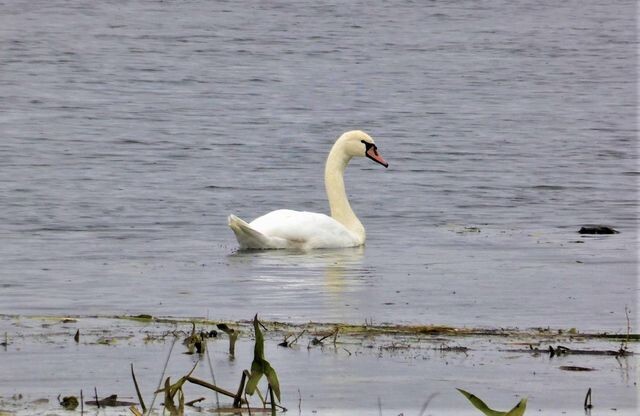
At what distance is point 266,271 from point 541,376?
470cm

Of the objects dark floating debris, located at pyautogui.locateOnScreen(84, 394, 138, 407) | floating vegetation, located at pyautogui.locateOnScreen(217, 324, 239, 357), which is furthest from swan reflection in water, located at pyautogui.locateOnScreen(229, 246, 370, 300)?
dark floating debris, located at pyautogui.locateOnScreen(84, 394, 138, 407)

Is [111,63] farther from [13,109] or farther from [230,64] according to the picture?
[13,109]

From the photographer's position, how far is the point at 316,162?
20.2 metres

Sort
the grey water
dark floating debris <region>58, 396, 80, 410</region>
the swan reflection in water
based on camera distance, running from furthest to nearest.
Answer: the swan reflection in water → the grey water → dark floating debris <region>58, 396, 80, 410</region>

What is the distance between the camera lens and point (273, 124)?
80.4 feet

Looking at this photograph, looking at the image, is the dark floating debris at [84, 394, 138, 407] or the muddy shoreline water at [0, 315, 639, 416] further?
the muddy shoreline water at [0, 315, 639, 416]

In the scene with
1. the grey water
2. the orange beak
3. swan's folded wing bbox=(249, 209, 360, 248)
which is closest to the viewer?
the grey water

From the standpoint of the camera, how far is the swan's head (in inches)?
594

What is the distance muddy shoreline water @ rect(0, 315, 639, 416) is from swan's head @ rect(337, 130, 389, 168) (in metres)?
6.18

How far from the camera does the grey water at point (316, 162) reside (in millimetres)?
10883

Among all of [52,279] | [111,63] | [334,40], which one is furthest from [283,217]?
[334,40]

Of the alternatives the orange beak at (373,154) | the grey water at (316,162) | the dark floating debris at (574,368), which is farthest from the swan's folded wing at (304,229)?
the dark floating debris at (574,368)

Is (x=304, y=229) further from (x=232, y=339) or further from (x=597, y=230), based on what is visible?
(x=232, y=339)

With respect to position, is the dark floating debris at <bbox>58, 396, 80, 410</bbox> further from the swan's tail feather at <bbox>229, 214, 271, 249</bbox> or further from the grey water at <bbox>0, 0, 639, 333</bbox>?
the swan's tail feather at <bbox>229, 214, 271, 249</bbox>
